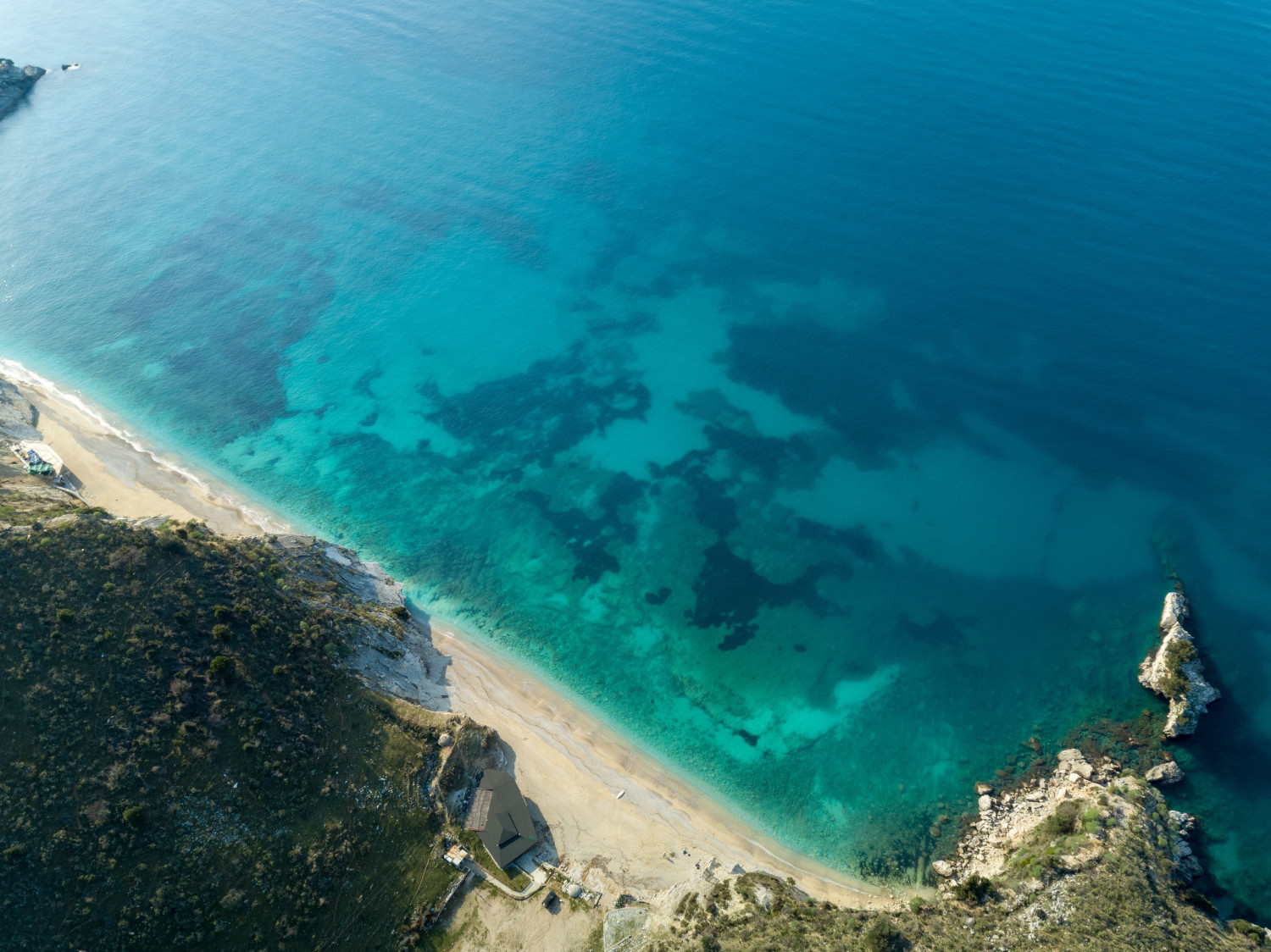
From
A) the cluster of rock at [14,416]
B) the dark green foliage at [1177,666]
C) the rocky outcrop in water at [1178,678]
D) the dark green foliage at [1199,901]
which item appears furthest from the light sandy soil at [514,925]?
the cluster of rock at [14,416]

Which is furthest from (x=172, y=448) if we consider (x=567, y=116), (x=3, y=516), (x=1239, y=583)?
(x=1239, y=583)

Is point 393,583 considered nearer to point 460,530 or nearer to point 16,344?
point 460,530

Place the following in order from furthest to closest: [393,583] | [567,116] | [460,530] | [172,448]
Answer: [567,116]
[172,448]
[460,530]
[393,583]

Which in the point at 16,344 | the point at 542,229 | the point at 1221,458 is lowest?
the point at 16,344

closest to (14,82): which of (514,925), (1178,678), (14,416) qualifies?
(14,416)

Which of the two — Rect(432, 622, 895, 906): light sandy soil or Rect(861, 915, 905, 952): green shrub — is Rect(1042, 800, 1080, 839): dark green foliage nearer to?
Rect(432, 622, 895, 906): light sandy soil

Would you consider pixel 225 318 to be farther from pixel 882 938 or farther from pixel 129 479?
pixel 882 938
